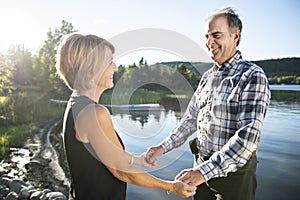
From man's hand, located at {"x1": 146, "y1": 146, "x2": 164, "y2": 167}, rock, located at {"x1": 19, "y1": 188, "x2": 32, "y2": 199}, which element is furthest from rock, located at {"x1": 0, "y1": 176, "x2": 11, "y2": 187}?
man's hand, located at {"x1": 146, "y1": 146, "x2": 164, "y2": 167}

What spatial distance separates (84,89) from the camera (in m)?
1.32

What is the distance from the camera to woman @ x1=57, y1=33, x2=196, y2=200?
1.22 meters

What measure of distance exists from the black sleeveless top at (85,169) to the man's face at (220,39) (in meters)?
0.97

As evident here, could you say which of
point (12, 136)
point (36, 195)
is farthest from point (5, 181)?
point (12, 136)

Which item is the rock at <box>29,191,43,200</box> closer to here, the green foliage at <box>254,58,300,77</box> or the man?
the man

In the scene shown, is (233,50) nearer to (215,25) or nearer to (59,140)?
(215,25)

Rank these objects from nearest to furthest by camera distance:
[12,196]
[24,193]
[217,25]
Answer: [217,25]
[12,196]
[24,193]

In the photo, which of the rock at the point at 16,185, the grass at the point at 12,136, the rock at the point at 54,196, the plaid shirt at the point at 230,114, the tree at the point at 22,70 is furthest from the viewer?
the tree at the point at 22,70

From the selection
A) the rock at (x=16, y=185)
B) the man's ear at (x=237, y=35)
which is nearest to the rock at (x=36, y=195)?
the rock at (x=16, y=185)

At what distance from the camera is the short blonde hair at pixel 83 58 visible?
1.29 m

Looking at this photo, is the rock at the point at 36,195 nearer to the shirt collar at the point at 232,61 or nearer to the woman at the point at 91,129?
the woman at the point at 91,129

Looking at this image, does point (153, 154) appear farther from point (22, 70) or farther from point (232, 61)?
point (22, 70)

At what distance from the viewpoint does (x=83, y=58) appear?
4.24 ft

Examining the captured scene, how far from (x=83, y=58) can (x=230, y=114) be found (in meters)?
0.96
